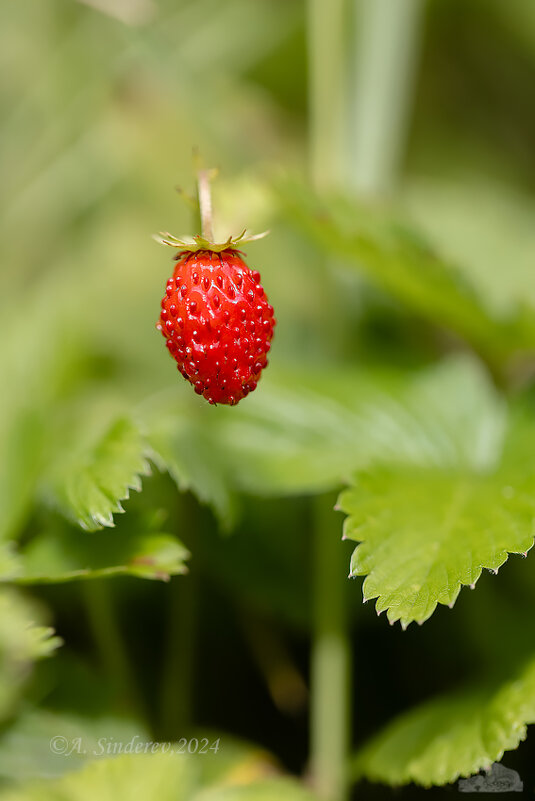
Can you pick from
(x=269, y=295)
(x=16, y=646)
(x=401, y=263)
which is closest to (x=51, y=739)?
(x=16, y=646)

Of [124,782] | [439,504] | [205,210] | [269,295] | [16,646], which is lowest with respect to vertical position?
[124,782]

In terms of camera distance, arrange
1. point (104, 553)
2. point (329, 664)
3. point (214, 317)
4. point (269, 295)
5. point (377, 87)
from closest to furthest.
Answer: point (214, 317) → point (104, 553) → point (329, 664) → point (377, 87) → point (269, 295)

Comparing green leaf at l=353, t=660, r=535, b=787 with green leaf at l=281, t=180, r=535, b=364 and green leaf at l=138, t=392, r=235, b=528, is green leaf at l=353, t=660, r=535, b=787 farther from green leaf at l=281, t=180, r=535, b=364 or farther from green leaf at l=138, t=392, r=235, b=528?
green leaf at l=281, t=180, r=535, b=364

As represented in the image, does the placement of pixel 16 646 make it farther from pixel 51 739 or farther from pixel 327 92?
pixel 327 92

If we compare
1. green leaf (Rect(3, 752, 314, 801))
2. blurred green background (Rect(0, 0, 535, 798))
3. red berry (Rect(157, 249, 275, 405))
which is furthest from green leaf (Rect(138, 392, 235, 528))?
green leaf (Rect(3, 752, 314, 801))

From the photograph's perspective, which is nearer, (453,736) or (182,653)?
(453,736)

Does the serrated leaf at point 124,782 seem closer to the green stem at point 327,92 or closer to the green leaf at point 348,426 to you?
the green leaf at point 348,426

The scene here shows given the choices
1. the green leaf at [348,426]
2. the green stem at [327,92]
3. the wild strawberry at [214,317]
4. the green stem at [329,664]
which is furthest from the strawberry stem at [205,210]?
the green stem at [327,92]

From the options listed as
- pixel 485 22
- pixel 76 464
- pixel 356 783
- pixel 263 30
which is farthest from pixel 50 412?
pixel 485 22
